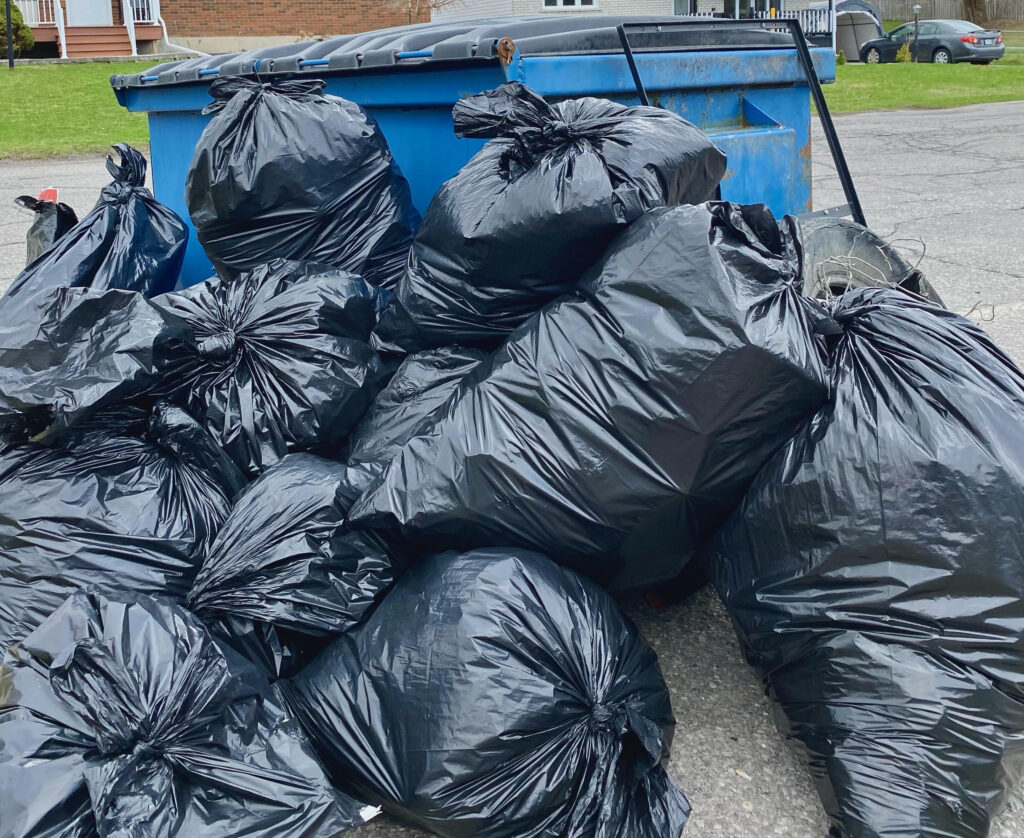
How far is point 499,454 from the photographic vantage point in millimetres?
1922

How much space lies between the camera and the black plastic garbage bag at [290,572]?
74.6 inches

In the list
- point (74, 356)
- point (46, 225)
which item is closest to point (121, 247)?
point (46, 225)

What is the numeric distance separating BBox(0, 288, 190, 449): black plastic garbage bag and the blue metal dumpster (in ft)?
3.56

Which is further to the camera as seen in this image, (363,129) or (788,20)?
(788,20)

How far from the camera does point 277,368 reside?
2418mm

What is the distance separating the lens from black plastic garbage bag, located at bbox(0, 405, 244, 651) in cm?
204

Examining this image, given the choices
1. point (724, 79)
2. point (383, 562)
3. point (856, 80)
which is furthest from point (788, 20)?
point (856, 80)

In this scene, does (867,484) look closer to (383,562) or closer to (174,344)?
(383,562)

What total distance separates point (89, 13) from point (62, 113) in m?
8.17

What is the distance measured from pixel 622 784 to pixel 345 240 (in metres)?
1.76

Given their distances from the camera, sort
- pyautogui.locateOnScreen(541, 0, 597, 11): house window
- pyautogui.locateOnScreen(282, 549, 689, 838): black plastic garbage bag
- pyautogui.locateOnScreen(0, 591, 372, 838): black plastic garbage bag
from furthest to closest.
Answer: pyautogui.locateOnScreen(541, 0, 597, 11): house window
pyautogui.locateOnScreen(282, 549, 689, 838): black plastic garbage bag
pyautogui.locateOnScreen(0, 591, 372, 838): black plastic garbage bag

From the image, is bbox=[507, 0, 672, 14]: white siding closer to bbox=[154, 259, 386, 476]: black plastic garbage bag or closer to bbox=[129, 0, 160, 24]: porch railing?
bbox=[129, 0, 160, 24]: porch railing

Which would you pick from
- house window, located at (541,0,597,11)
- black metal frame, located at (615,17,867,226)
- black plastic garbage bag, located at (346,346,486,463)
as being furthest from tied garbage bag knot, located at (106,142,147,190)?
house window, located at (541,0,597,11)

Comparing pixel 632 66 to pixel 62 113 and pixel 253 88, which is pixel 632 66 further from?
pixel 62 113
